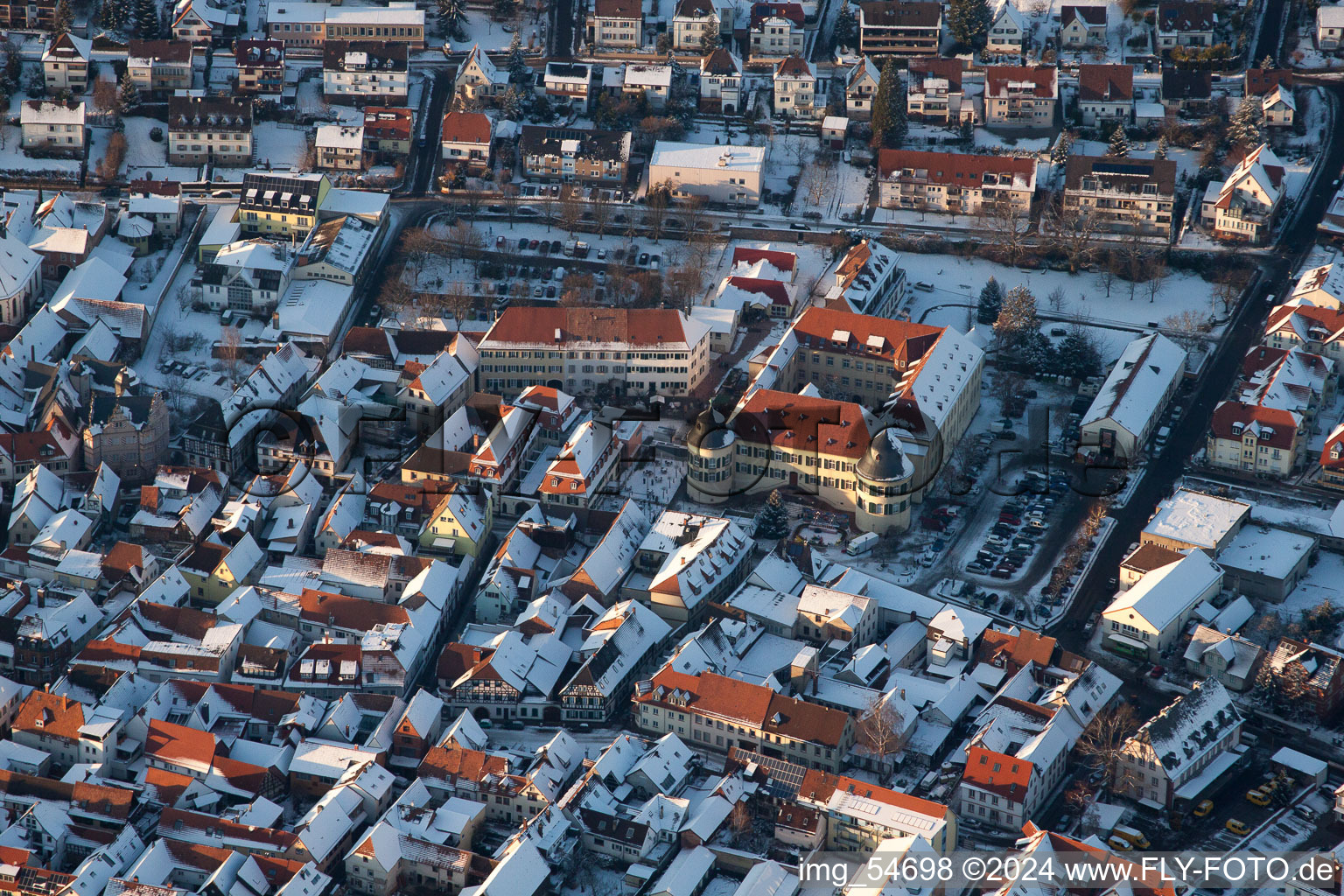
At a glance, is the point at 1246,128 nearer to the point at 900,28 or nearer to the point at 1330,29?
the point at 1330,29

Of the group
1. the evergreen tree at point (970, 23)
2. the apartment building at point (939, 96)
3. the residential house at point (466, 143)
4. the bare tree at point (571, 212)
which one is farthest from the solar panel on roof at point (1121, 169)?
the residential house at point (466, 143)

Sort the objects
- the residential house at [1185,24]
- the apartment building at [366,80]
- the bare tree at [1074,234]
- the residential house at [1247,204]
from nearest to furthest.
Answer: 1. the bare tree at [1074,234]
2. the residential house at [1247,204]
3. the apartment building at [366,80]
4. the residential house at [1185,24]

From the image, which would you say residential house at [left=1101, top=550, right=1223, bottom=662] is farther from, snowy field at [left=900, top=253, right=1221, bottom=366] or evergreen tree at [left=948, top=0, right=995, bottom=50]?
evergreen tree at [left=948, top=0, right=995, bottom=50]

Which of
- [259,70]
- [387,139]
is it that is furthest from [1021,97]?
[259,70]

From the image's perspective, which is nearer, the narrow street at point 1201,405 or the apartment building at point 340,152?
the narrow street at point 1201,405

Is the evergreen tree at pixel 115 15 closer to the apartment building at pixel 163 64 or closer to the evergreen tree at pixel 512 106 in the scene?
the apartment building at pixel 163 64

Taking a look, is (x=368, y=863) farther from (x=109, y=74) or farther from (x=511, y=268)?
(x=109, y=74)

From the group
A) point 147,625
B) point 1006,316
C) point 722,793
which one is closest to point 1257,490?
point 1006,316
